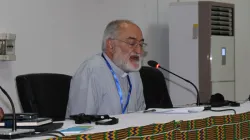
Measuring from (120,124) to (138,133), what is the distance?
0.25 meters

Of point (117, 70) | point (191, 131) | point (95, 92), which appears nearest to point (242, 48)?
point (117, 70)

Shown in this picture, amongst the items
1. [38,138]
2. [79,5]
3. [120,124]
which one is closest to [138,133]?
[120,124]

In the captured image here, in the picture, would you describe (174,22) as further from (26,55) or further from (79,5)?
(26,55)

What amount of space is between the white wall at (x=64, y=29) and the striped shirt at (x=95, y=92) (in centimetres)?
87

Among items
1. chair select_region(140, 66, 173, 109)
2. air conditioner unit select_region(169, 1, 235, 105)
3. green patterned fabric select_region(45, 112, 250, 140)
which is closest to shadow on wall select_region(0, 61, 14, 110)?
chair select_region(140, 66, 173, 109)

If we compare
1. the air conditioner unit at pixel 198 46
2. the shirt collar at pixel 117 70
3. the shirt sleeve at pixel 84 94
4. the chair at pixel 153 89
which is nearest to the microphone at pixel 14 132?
the shirt sleeve at pixel 84 94

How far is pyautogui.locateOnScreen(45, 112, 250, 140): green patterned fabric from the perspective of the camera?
1.61m

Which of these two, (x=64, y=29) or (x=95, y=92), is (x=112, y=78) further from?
(x=64, y=29)

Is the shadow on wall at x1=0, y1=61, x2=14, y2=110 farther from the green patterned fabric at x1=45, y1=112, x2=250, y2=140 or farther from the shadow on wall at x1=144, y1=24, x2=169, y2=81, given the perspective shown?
the green patterned fabric at x1=45, y1=112, x2=250, y2=140

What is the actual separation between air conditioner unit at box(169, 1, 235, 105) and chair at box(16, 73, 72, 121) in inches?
76.3

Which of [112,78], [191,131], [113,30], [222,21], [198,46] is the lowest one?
[191,131]

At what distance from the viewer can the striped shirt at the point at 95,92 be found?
290cm

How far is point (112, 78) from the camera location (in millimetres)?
3045

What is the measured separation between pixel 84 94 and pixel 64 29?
1.28 meters
